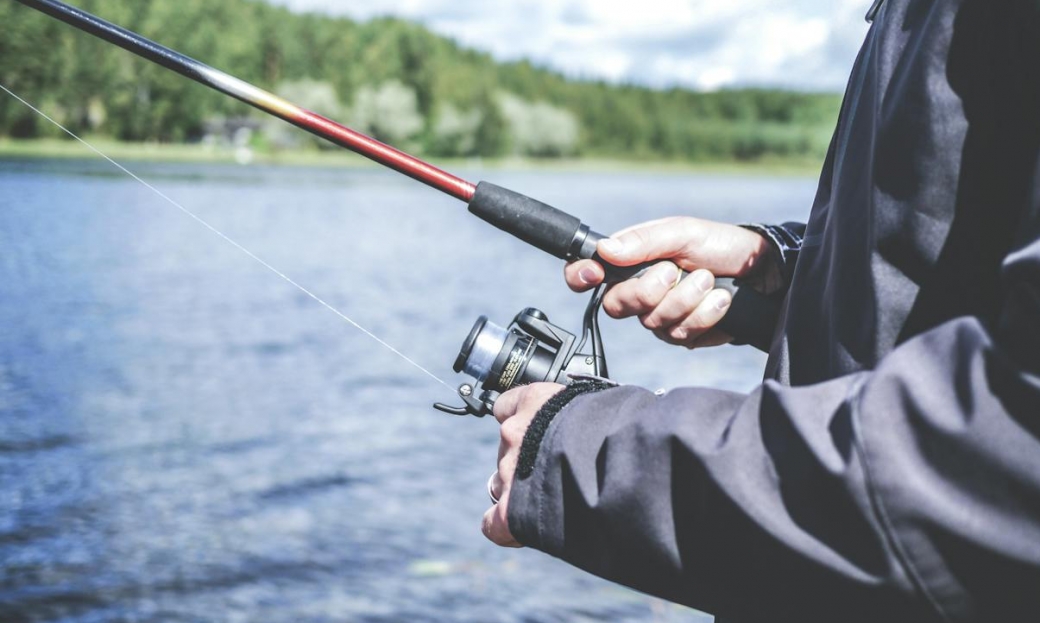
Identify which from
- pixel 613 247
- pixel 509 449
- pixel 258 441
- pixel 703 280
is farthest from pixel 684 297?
pixel 258 441

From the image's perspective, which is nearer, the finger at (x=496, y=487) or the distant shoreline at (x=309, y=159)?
the finger at (x=496, y=487)

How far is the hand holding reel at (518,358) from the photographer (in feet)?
6.39

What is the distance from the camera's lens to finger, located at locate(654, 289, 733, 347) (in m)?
1.94

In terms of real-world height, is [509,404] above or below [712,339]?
below

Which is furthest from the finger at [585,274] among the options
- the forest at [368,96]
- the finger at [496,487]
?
the forest at [368,96]

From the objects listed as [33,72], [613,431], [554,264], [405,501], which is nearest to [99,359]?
[405,501]

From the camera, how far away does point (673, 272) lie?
194 cm

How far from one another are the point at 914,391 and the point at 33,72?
47.0 m

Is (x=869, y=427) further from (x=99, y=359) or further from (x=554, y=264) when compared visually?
(x=554, y=264)

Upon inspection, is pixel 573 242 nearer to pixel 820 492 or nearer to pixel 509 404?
pixel 509 404

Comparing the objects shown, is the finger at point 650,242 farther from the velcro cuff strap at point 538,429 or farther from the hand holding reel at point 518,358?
the velcro cuff strap at point 538,429

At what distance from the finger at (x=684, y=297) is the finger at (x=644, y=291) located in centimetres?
1

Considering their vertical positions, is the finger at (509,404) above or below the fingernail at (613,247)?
below

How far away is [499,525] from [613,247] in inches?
26.2
